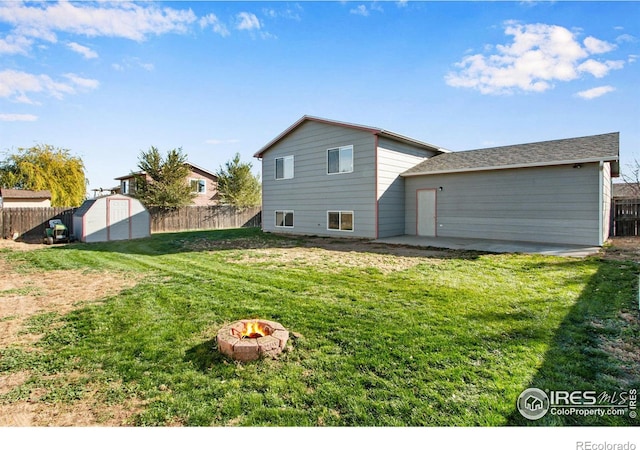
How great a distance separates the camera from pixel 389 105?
52.9 feet

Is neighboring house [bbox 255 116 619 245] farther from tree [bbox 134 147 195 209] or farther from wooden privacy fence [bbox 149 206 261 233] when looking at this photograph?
tree [bbox 134 147 195 209]

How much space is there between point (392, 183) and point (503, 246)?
5.16m

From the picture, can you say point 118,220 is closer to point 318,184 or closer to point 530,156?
point 318,184

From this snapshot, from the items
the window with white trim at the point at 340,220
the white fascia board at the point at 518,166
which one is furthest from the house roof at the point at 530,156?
the window with white trim at the point at 340,220

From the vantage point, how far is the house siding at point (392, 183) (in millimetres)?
13578

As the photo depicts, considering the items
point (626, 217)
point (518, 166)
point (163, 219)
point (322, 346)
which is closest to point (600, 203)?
point (518, 166)

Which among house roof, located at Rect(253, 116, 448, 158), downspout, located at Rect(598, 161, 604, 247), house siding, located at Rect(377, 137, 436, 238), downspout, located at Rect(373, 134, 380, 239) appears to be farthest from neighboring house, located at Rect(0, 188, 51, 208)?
downspout, located at Rect(598, 161, 604, 247)

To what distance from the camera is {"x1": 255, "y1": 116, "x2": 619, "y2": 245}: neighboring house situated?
1079 centimetres

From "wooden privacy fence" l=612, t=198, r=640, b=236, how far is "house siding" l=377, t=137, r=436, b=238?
911 centimetres

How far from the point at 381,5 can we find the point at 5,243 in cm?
1678

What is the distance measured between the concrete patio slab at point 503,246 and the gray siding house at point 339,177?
1.71 meters

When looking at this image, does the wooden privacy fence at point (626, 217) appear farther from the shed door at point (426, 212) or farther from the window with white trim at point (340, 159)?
the window with white trim at point (340, 159)

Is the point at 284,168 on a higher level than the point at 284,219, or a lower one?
higher

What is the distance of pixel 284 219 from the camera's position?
56.6 ft
